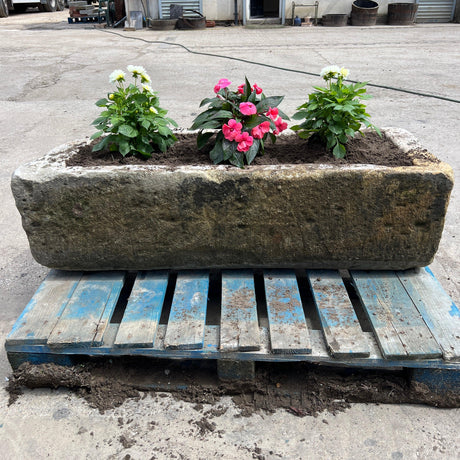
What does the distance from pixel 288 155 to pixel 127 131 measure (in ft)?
2.51

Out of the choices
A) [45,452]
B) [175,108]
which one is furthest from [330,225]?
[175,108]

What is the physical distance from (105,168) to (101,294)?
0.55 m

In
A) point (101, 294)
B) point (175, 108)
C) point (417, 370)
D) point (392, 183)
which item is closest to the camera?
point (417, 370)

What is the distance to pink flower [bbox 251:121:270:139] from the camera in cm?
208

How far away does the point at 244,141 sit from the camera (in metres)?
2.04

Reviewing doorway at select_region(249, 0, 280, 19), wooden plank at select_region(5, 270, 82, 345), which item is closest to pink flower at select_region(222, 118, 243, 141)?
wooden plank at select_region(5, 270, 82, 345)

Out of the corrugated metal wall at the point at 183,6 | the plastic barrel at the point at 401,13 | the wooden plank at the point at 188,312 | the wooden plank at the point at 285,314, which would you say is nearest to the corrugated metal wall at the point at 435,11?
Answer: the plastic barrel at the point at 401,13

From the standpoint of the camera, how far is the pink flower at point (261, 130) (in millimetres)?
2075

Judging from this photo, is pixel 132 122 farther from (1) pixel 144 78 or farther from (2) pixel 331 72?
(2) pixel 331 72

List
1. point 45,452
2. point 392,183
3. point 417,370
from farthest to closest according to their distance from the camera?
point 392,183 < point 417,370 < point 45,452

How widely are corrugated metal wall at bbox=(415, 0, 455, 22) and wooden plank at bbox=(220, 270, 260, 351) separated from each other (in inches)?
511

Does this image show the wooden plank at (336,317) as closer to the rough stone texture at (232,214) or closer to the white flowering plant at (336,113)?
the rough stone texture at (232,214)

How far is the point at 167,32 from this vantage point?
11516mm

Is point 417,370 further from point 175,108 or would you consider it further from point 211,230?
point 175,108
